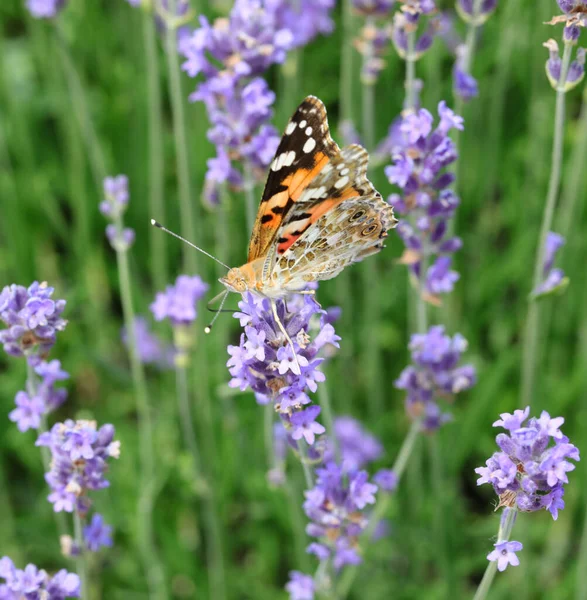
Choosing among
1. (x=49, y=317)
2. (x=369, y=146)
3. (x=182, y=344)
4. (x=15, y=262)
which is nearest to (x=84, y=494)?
(x=49, y=317)

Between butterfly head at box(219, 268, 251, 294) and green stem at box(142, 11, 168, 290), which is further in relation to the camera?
green stem at box(142, 11, 168, 290)

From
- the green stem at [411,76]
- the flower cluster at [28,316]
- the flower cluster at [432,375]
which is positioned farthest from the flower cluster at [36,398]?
the green stem at [411,76]

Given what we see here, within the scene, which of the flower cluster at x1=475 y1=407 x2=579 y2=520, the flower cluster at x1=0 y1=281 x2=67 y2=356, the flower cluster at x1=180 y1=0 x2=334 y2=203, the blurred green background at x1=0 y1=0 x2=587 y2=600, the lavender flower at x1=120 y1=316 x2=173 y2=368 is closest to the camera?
the flower cluster at x1=475 y1=407 x2=579 y2=520

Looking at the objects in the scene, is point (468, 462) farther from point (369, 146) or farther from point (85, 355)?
point (85, 355)

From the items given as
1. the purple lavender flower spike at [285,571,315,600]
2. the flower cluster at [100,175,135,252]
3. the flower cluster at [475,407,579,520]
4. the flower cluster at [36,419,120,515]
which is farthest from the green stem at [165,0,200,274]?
the flower cluster at [475,407,579,520]

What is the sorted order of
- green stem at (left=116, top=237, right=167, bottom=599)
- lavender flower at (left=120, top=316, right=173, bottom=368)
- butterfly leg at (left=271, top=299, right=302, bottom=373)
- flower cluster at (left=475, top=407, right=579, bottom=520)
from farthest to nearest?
lavender flower at (left=120, top=316, right=173, bottom=368) < green stem at (left=116, top=237, right=167, bottom=599) < butterfly leg at (left=271, top=299, right=302, bottom=373) < flower cluster at (left=475, top=407, right=579, bottom=520)

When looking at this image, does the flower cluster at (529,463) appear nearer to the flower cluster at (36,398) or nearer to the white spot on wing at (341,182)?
the white spot on wing at (341,182)

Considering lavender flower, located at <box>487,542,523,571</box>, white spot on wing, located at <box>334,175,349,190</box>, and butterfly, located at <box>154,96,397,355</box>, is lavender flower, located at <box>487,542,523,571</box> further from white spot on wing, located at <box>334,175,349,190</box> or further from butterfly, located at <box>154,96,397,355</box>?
white spot on wing, located at <box>334,175,349,190</box>
